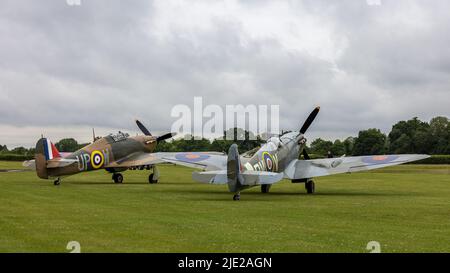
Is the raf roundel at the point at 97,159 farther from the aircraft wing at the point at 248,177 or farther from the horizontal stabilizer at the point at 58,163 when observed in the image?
the aircraft wing at the point at 248,177

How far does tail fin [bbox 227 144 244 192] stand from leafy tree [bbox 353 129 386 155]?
82.0m

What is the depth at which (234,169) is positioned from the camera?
67.7ft

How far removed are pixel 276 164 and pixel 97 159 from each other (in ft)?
37.8

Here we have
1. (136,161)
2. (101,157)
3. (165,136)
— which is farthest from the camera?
(165,136)

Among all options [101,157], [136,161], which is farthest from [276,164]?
[136,161]

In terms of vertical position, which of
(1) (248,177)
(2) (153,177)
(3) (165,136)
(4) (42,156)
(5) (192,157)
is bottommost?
(2) (153,177)

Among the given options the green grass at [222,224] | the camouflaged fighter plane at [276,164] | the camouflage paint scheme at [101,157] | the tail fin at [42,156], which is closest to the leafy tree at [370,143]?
the camouflage paint scheme at [101,157]

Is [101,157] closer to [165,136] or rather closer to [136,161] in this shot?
[136,161]

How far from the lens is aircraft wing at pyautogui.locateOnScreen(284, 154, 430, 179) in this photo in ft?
83.7

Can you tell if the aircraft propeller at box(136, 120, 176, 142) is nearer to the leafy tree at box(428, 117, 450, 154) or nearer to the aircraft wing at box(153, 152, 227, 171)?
the aircraft wing at box(153, 152, 227, 171)

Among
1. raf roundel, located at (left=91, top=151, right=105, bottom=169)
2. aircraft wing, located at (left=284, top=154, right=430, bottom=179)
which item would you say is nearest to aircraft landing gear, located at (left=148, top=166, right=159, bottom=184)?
raf roundel, located at (left=91, top=151, right=105, bottom=169)

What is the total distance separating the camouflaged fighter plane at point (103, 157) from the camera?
29547 mm
